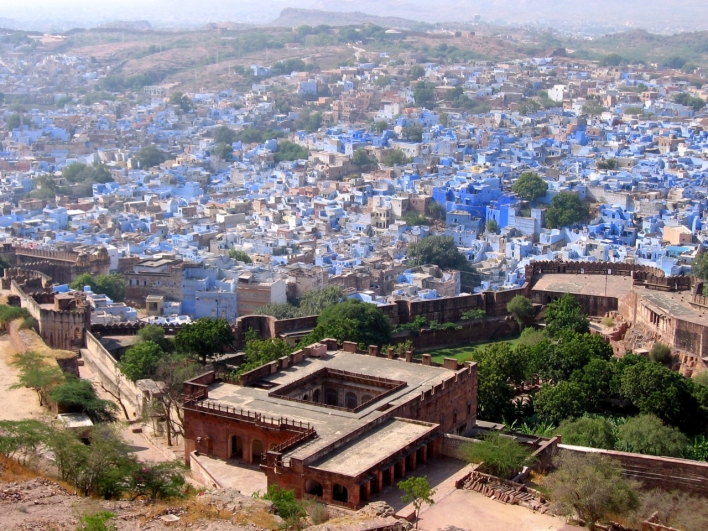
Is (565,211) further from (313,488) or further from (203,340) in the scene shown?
(313,488)

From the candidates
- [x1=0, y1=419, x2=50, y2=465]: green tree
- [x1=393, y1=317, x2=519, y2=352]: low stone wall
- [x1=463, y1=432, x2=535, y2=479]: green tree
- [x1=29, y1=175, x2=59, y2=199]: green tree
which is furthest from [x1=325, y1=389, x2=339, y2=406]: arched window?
[x1=29, y1=175, x2=59, y2=199]: green tree

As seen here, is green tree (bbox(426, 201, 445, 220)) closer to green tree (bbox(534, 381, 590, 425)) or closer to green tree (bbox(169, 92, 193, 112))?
green tree (bbox(534, 381, 590, 425))

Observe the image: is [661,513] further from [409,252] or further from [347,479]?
[409,252]

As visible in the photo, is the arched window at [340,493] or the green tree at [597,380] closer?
the arched window at [340,493]

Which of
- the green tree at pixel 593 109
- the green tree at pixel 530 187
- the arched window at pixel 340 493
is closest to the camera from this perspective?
the arched window at pixel 340 493

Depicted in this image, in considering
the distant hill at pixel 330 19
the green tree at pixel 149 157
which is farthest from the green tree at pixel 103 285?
the distant hill at pixel 330 19

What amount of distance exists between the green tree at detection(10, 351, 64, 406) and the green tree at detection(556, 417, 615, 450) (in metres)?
8.99

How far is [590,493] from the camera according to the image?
17328mm

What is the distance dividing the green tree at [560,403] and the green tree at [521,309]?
297 inches

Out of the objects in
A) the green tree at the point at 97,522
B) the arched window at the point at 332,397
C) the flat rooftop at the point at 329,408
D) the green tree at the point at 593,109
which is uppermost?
the green tree at the point at 97,522

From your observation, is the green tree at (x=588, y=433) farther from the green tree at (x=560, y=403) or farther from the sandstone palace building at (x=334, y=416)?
the sandstone palace building at (x=334, y=416)

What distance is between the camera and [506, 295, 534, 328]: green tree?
31.3 m

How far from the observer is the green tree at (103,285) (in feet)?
113

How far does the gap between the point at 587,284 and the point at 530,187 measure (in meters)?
15.9
